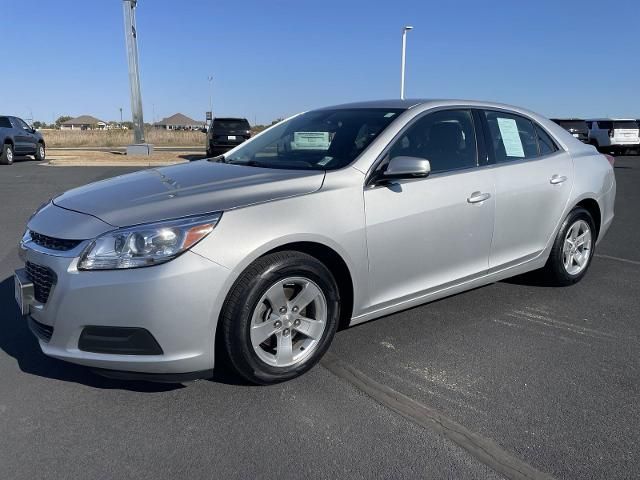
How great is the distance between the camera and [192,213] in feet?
8.84

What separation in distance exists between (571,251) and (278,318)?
10.0 ft

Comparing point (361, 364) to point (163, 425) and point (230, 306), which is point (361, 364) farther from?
point (163, 425)

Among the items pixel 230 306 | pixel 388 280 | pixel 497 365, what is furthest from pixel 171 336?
pixel 497 365

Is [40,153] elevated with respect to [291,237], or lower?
lower

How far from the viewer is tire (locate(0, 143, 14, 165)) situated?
58.3 ft

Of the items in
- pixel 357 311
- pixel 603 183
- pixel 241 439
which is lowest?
pixel 241 439

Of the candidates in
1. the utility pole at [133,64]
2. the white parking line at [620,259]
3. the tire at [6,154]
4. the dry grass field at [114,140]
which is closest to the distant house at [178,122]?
the dry grass field at [114,140]

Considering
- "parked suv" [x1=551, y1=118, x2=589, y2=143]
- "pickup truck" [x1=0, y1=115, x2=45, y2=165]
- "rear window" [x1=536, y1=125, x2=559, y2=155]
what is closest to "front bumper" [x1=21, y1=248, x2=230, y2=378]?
"rear window" [x1=536, y1=125, x2=559, y2=155]

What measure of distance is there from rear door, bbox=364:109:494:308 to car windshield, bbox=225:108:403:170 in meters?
0.23

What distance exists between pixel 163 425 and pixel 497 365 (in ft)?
6.56

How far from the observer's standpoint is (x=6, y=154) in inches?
704

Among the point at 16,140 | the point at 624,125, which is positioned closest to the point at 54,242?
the point at 16,140

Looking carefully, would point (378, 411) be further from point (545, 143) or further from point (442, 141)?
point (545, 143)

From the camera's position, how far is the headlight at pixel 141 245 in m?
2.57
